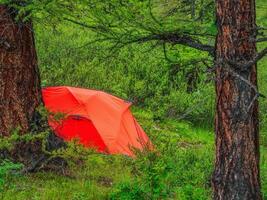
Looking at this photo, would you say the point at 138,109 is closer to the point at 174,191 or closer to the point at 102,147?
the point at 102,147

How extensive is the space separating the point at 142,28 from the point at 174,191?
307 cm

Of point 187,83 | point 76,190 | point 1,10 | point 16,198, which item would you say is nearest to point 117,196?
point 76,190

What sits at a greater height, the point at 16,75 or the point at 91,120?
the point at 16,75

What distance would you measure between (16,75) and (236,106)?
4.14 meters

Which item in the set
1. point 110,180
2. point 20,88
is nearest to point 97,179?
point 110,180

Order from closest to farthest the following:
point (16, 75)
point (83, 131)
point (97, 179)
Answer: point (16, 75), point (97, 179), point (83, 131)

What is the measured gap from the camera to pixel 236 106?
5719mm

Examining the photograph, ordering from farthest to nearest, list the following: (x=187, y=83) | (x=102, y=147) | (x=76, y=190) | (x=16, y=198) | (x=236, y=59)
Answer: (x=187, y=83) < (x=102, y=147) < (x=76, y=190) < (x=16, y=198) < (x=236, y=59)

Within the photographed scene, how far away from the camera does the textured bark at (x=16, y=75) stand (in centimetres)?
827

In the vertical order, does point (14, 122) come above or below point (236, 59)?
below

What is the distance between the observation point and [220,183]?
6.05 metres

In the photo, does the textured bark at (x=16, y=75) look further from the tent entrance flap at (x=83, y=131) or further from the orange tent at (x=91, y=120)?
the tent entrance flap at (x=83, y=131)

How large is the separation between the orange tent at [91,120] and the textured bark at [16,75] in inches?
58.2

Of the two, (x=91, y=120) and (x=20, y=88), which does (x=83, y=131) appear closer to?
(x=91, y=120)
